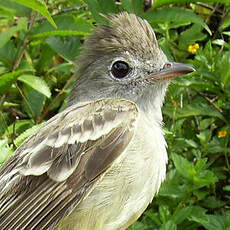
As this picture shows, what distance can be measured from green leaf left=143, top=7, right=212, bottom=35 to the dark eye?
1.41 ft

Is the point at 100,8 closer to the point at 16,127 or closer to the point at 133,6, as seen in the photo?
the point at 133,6

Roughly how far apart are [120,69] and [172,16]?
52cm

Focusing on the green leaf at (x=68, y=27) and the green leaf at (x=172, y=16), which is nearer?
the green leaf at (x=172, y=16)

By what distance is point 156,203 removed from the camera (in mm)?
4691

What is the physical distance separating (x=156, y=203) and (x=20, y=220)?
1.40 metres

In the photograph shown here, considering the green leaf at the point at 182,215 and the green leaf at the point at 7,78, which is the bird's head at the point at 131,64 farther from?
the green leaf at the point at 182,215

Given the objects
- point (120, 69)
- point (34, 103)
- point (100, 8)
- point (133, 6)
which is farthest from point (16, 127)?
point (133, 6)

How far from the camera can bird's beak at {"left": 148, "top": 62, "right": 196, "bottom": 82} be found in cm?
421

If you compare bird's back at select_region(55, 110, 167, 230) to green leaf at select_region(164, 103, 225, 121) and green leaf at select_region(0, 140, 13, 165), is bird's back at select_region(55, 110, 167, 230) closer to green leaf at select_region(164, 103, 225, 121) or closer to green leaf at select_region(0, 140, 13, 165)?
green leaf at select_region(0, 140, 13, 165)

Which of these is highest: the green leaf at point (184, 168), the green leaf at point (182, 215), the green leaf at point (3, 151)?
the green leaf at point (3, 151)

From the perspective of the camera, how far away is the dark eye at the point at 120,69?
4.27 metres

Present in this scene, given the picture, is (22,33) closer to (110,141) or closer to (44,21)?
(44,21)

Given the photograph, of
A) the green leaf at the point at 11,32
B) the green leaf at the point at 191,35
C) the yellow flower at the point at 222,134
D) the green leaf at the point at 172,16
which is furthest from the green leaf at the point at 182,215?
the green leaf at the point at 11,32

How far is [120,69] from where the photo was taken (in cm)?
429
